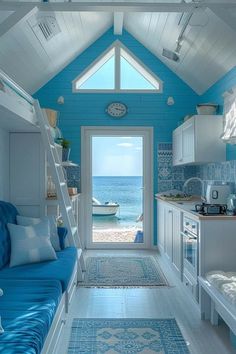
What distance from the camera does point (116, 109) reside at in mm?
5434

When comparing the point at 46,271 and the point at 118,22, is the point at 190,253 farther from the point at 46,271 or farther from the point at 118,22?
the point at 118,22

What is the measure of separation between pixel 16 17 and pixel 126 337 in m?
3.03

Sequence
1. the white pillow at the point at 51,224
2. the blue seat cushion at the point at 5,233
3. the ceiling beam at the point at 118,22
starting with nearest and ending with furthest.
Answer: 1. the blue seat cushion at the point at 5,233
2. the white pillow at the point at 51,224
3. the ceiling beam at the point at 118,22

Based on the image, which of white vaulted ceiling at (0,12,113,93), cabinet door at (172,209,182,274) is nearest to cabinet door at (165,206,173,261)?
cabinet door at (172,209,182,274)

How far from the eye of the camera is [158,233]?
211 inches

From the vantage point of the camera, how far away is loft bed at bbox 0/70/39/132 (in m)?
2.74

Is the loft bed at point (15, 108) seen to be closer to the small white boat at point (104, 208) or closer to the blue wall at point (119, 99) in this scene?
the blue wall at point (119, 99)

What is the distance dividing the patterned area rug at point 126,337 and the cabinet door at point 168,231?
Answer: 4.70ft

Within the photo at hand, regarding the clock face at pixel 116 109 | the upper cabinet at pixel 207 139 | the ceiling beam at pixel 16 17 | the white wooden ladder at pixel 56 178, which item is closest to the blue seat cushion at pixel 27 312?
the white wooden ladder at pixel 56 178

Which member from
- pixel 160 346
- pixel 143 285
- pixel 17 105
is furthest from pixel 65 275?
pixel 17 105

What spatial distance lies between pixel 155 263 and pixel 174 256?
758 mm

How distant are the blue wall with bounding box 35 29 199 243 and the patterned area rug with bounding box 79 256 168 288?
1.43m

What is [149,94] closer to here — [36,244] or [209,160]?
[209,160]

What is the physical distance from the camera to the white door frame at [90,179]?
549cm
